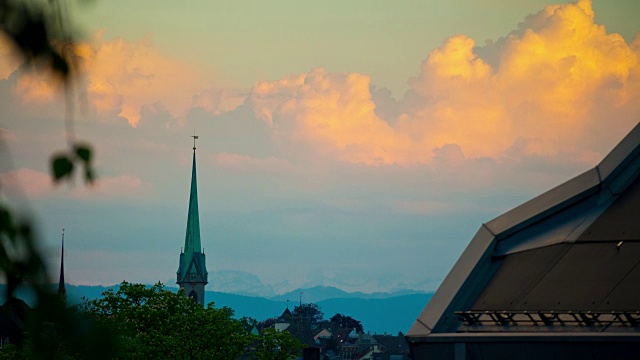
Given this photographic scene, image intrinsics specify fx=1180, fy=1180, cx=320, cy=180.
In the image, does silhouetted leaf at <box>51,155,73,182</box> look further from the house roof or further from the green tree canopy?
the green tree canopy

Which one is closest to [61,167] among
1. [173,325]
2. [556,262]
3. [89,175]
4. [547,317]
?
[89,175]

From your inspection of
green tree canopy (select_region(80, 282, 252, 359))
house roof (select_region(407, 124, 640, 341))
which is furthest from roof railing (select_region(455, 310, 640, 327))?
green tree canopy (select_region(80, 282, 252, 359))

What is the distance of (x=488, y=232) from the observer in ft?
89.4

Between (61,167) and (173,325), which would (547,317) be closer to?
(61,167)

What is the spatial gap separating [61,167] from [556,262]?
70.1ft

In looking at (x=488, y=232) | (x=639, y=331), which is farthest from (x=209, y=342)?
(x=639, y=331)

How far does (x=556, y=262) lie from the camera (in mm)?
24703

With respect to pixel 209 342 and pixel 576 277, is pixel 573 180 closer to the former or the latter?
pixel 576 277

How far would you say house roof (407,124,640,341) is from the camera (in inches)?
908

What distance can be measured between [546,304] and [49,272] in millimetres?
20332

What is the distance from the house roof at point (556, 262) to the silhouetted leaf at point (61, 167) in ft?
62.1

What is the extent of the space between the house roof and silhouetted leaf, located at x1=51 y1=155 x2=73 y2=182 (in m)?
18.9

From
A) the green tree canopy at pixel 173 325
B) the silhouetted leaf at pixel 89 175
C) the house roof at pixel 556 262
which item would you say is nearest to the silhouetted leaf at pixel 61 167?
the silhouetted leaf at pixel 89 175

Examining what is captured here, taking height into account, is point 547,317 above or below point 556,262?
below
